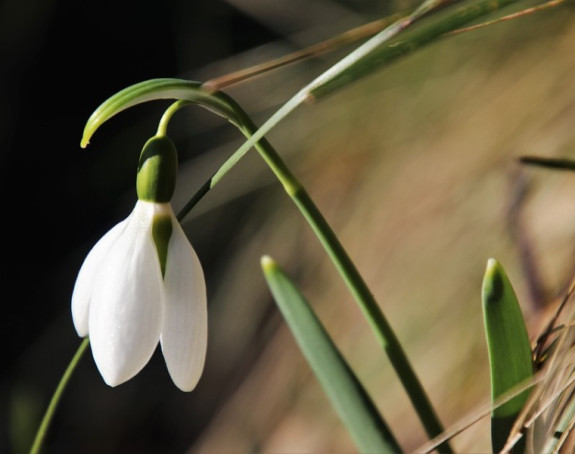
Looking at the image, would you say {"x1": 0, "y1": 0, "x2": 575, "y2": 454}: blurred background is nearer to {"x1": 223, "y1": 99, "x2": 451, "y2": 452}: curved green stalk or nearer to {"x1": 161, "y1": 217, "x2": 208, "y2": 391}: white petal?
{"x1": 223, "y1": 99, "x2": 451, "y2": 452}: curved green stalk

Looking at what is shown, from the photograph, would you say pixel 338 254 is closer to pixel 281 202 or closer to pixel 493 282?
pixel 493 282

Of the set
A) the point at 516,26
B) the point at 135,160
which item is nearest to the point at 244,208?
the point at 135,160

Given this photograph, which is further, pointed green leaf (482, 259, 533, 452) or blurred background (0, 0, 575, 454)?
blurred background (0, 0, 575, 454)

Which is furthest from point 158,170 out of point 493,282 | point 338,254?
point 493,282

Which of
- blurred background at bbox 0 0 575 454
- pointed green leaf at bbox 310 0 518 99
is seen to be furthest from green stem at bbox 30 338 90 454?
blurred background at bbox 0 0 575 454

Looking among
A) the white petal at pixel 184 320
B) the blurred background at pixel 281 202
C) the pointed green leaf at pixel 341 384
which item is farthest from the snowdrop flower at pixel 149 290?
the blurred background at pixel 281 202

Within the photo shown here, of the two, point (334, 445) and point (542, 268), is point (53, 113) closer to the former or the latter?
point (334, 445)
